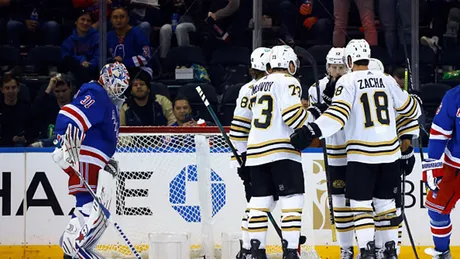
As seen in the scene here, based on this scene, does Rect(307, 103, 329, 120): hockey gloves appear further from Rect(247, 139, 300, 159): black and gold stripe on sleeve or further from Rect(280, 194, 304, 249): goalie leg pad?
Rect(280, 194, 304, 249): goalie leg pad

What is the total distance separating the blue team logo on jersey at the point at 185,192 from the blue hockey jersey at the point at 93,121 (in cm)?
105

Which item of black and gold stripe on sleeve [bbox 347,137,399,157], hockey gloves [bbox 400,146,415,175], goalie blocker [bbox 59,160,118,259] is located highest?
black and gold stripe on sleeve [bbox 347,137,399,157]

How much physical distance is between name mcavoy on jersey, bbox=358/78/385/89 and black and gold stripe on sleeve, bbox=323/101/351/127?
16cm

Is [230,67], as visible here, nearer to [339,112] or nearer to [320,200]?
[320,200]

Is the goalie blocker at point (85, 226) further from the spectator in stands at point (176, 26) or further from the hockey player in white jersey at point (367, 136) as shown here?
the spectator in stands at point (176, 26)

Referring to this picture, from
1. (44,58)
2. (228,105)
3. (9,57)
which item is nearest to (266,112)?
(228,105)

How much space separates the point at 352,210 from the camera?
7.34 metres

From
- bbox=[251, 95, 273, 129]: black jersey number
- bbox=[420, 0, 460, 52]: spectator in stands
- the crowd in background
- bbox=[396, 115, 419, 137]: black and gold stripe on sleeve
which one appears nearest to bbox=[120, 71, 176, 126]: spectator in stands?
the crowd in background

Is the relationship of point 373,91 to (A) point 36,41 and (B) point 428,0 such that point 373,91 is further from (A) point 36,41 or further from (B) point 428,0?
(A) point 36,41

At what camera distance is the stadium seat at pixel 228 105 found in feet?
29.4

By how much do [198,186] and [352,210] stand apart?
1.24m

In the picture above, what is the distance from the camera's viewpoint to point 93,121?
23.2 feet

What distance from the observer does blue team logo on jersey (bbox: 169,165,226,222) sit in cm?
827

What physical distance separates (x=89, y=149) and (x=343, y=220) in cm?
169
